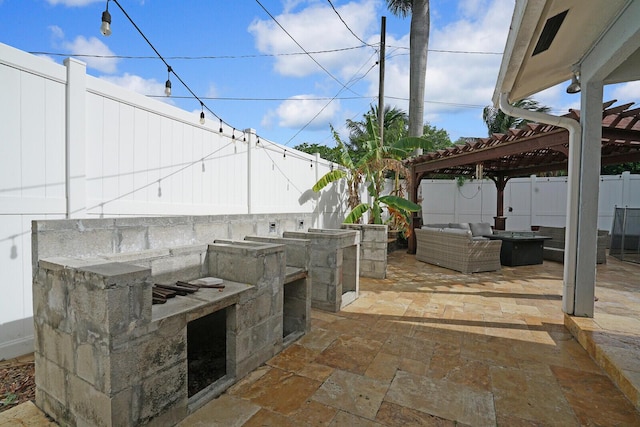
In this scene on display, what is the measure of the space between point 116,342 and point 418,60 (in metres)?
10.2

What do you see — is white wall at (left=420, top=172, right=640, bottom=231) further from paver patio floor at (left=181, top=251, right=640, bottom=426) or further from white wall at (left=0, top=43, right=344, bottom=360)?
white wall at (left=0, top=43, right=344, bottom=360)

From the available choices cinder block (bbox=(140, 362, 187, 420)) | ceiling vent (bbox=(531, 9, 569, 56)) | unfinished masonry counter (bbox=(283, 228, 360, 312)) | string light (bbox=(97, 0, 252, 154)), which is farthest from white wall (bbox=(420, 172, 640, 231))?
cinder block (bbox=(140, 362, 187, 420))

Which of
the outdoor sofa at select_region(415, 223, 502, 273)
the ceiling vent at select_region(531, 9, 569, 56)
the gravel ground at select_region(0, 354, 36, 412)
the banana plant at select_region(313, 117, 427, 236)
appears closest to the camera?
the gravel ground at select_region(0, 354, 36, 412)

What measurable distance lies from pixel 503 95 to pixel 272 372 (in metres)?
4.06

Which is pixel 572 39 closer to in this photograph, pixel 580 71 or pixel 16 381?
pixel 580 71

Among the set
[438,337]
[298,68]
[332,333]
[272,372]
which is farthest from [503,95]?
[298,68]

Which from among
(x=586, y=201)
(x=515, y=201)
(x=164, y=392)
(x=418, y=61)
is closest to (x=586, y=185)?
(x=586, y=201)

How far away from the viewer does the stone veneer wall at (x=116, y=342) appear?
1.56 meters

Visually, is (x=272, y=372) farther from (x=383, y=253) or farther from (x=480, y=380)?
(x=383, y=253)

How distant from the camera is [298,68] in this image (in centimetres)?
898

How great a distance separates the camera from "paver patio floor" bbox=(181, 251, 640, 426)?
78.2 inches

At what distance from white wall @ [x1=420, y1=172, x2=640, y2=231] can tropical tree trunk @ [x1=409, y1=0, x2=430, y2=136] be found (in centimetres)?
335

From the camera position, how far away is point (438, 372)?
8.31 feet

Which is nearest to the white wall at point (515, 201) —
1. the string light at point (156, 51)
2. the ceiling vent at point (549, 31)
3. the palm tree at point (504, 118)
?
the palm tree at point (504, 118)
